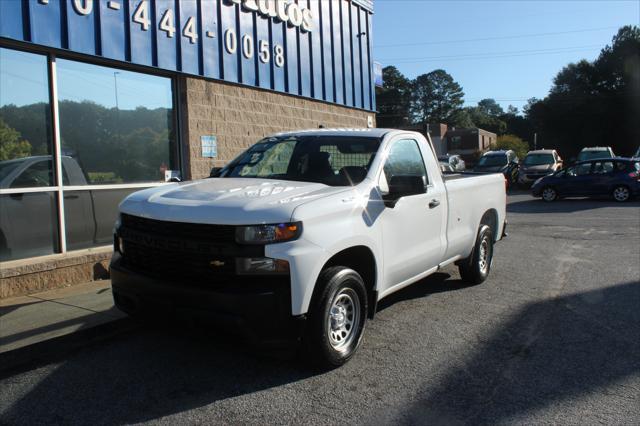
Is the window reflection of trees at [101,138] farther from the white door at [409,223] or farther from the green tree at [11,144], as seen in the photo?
the white door at [409,223]

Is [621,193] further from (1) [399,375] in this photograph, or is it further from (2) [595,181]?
(1) [399,375]

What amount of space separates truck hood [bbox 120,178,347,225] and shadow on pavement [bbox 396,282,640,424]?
1.60 meters

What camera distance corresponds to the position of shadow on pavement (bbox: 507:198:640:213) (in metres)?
16.9

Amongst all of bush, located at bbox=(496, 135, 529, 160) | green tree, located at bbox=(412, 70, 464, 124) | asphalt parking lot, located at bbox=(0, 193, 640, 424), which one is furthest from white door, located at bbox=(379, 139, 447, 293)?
green tree, located at bbox=(412, 70, 464, 124)

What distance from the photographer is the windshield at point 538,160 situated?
2523 cm

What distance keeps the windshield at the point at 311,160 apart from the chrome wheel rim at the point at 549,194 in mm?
16184

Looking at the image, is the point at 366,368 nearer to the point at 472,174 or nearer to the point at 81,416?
the point at 81,416

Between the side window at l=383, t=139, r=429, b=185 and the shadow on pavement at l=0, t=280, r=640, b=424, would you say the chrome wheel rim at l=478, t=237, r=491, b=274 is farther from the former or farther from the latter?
A: the side window at l=383, t=139, r=429, b=185

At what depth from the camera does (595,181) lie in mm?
→ 18844

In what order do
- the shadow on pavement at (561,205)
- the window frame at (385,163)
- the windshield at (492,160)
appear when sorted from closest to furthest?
1. the window frame at (385,163)
2. the shadow on pavement at (561,205)
3. the windshield at (492,160)

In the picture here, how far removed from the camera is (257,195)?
163 inches

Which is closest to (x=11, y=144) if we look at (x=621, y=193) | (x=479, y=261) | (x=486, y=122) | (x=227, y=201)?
(x=227, y=201)

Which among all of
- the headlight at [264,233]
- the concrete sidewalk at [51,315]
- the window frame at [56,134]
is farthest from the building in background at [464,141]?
the headlight at [264,233]

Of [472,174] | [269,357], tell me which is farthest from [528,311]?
[269,357]
